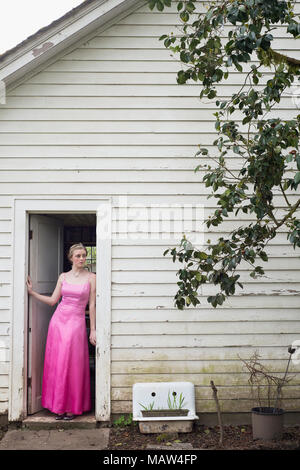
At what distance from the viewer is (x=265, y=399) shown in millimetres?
5375

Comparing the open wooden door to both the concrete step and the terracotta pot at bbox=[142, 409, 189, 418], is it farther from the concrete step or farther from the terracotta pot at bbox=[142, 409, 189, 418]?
the terracotta pot at bbox=[142, 409, 189, 418]

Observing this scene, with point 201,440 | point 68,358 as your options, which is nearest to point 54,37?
point 68,358

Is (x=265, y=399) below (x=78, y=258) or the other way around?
below

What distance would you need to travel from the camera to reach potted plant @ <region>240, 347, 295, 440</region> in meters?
4.82

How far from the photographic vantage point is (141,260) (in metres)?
5.47

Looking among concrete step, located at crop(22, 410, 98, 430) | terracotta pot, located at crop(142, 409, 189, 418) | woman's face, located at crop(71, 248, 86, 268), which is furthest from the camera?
woman's face, located at crop(71, 248, 86, 268)

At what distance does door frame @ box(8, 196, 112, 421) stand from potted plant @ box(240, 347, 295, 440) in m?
1.54

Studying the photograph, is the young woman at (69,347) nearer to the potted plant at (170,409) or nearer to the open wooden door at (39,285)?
the open wooden door at (39,285)

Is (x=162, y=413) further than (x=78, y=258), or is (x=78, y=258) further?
(x=78, y=258)

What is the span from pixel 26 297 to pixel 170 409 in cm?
196

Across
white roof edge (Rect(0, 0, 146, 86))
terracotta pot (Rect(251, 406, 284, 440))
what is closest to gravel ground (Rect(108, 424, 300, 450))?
terracotta pot (Rect(251, 406, 284, 440))

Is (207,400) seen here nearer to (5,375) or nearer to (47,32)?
(5,375)

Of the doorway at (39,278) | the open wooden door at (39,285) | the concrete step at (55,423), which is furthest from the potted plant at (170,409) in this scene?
the open wooden door at (39,285)

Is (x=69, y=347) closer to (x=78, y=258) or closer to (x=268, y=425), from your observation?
(x=78, y=258)
